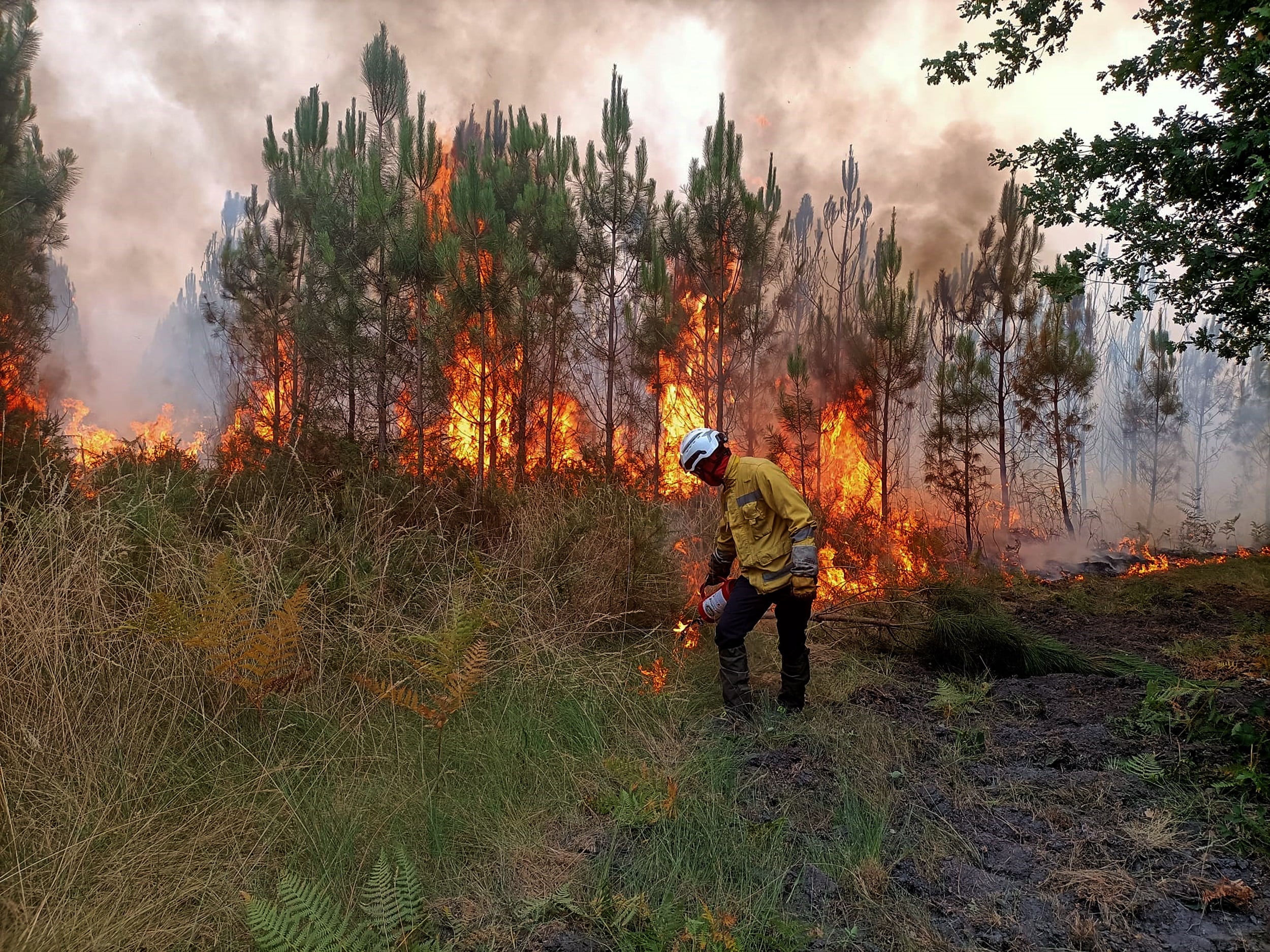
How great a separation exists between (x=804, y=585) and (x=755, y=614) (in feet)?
1.41

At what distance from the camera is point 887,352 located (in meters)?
16.9

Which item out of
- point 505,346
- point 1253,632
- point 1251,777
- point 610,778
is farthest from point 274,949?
point 505,346

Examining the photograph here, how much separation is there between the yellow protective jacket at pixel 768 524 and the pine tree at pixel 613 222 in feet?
35.9

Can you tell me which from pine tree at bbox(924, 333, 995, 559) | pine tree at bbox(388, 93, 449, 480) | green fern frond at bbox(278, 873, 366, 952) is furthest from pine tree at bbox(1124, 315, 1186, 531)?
green fern frond at bbox(278, 873, 366, 952)

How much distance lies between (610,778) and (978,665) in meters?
4.04

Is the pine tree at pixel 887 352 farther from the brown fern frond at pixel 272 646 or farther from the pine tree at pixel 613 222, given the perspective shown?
the brown fern frond at pixel 272 646

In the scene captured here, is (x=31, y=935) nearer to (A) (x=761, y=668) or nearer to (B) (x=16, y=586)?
(B) (x=16, y=586)

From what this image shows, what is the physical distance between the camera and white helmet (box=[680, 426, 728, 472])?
500 centimetres

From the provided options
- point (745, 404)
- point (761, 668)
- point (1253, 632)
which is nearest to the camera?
point (761, 668)

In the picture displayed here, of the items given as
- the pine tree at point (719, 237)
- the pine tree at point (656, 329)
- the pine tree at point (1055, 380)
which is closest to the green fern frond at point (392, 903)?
the pine tree at point (656, 329)

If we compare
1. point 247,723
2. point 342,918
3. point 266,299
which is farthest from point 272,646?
point 266,299

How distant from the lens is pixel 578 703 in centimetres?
476

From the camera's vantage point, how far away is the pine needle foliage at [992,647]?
6.23m

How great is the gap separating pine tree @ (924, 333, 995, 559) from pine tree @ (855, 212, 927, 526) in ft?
2.59
